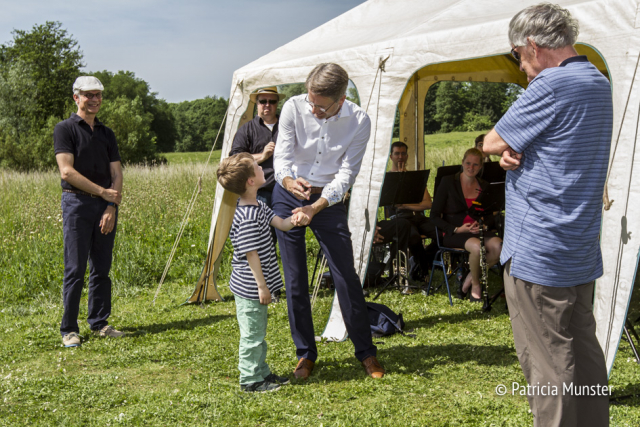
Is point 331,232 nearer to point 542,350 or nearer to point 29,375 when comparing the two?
point 542,350

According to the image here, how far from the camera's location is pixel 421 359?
4.29 meters

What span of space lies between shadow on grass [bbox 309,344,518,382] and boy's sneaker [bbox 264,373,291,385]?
0.62 ft

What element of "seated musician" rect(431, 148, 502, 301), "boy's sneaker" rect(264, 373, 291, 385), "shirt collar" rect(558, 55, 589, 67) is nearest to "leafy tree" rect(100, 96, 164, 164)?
"seated musician" rect(431, 148, 502, 301)

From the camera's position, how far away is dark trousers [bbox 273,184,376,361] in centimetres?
386

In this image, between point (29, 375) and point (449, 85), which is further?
point (449, 85)

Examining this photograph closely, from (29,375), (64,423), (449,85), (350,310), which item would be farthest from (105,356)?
(449,85)

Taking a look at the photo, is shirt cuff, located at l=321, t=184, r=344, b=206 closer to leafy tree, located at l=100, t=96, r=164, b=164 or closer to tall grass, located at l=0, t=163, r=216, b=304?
tall grass, located at l=0, t=163, r=216, b=304

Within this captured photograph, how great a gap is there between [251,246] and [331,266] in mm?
734

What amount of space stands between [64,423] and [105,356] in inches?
52.4

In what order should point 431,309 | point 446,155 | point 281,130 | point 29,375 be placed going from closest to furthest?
point 281,130 → point 29,375 → point 431,309 → point 446,155

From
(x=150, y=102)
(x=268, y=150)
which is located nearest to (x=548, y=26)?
(x=268, y=150)

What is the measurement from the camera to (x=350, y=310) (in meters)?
3.90

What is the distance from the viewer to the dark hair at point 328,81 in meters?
3.52

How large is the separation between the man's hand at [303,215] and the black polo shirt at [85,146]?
2.27 meters
